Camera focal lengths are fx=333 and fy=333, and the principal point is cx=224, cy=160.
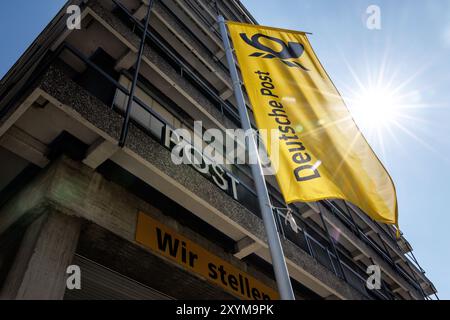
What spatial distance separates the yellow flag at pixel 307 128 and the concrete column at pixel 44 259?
2870 millimetres

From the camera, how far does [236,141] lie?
34.6ft

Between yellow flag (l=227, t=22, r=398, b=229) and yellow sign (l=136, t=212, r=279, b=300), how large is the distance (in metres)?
2.41

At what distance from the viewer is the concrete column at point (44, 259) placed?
370 centimetres

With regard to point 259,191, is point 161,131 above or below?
above

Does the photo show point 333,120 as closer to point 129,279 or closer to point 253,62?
point 253,62

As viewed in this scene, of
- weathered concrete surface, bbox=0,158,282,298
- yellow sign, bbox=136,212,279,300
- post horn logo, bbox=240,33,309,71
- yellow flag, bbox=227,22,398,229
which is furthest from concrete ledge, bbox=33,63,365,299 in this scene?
post horn logo, bbox=240,33,309,71

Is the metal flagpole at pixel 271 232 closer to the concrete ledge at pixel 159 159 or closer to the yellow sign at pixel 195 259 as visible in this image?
the concrete ledge at pixel 159 159

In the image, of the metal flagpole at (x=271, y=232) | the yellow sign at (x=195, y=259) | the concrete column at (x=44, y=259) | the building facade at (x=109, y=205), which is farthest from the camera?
the yellow sign at (x=195, y=259)

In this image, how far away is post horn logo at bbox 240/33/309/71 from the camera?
5.95 m

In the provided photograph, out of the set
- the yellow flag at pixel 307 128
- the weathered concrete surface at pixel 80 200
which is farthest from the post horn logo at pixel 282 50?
the weathered concrete surface at pixel 80 200

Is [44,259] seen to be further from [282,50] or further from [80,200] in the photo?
[282,50]

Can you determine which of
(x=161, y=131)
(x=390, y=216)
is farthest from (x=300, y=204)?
(x=390, y=216)

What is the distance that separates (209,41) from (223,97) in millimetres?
3719

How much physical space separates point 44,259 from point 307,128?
396 cm
